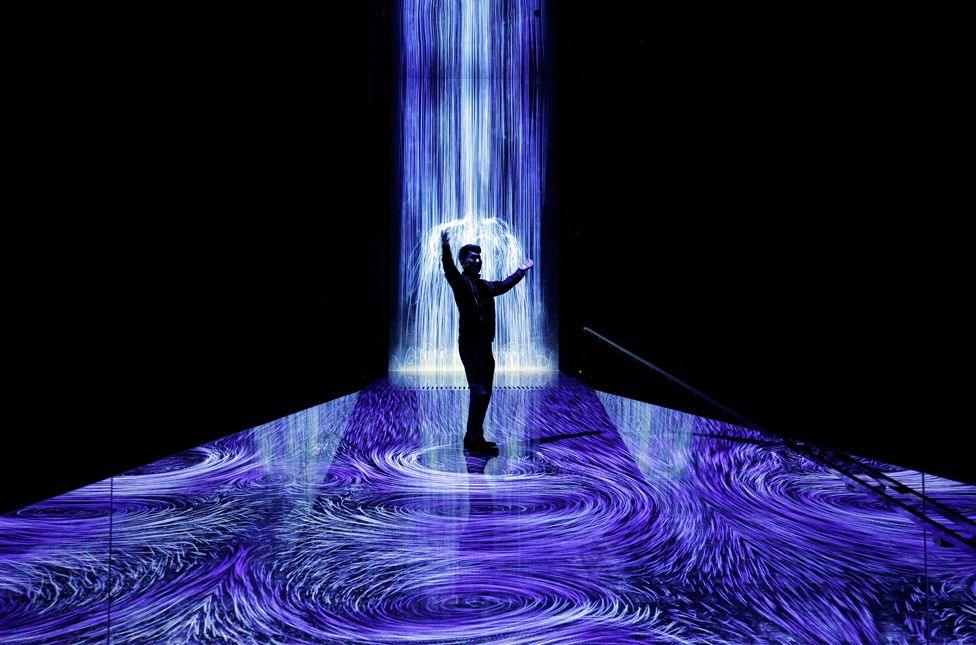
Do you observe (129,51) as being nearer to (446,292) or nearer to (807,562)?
(807,562)

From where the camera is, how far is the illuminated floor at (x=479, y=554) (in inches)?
59.5

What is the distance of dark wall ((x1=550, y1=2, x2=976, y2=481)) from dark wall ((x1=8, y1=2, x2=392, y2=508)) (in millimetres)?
2987

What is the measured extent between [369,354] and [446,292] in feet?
4.34

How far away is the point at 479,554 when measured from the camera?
1934 mm

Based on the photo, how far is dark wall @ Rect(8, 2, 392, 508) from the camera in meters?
2.43

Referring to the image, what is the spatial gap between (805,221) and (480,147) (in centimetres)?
513

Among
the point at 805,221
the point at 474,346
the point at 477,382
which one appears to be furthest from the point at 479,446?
the point at 805,221

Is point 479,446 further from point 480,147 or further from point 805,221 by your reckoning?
point 480,147

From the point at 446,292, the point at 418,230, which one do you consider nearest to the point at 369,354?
the point at 446,292

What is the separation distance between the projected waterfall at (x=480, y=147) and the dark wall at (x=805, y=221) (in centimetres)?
212

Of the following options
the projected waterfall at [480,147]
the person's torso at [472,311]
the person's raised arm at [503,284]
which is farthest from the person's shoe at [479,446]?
the projected waterfall at [480,147]

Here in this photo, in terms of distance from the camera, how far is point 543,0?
25.8ft

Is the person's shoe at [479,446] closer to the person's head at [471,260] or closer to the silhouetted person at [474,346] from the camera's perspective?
the silhouetted person at [474,346]

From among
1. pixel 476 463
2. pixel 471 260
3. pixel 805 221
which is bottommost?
Answer: pixel 476 463
